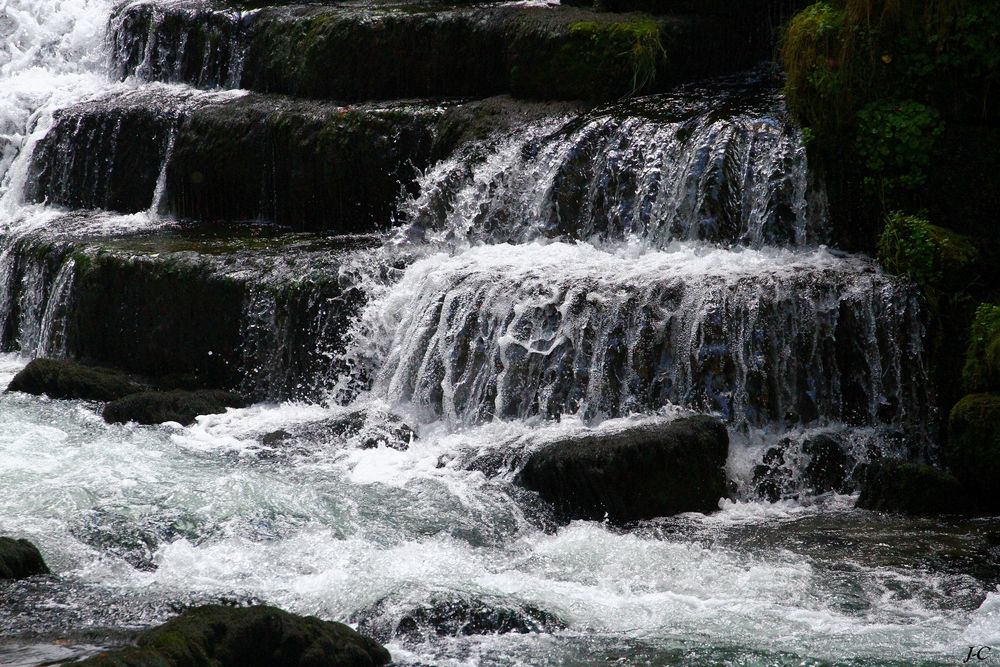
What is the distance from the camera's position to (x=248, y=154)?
577 inches

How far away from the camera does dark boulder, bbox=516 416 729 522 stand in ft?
29.2

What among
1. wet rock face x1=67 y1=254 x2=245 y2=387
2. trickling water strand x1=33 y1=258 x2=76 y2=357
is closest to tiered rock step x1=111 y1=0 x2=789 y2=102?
wet rock face x1=67 y1=254 x2=245 y2=387

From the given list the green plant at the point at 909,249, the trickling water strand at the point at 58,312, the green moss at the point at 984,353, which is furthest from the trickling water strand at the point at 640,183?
the trickling water strand at the point at 58,312

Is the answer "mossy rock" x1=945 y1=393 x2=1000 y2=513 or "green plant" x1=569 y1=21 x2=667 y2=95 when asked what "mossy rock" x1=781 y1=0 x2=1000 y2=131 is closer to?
"green plant" x1=569 y1=21 x2=667 y2=95

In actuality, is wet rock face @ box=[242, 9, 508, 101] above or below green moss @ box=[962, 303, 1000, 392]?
above

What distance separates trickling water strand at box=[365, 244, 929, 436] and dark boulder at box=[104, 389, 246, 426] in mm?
1637

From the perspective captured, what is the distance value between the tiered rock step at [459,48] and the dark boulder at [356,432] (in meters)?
4.44

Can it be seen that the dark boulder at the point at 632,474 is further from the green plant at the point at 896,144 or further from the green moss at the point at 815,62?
the green moss at the point at 815,62

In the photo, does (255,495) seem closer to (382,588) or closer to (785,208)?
(382,588)

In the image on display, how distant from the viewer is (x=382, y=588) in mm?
7438

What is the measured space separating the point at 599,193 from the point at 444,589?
5.44 metres

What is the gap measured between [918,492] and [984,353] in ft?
3.73

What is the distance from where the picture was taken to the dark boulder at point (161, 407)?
11086mm

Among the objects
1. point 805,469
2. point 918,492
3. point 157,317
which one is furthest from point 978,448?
point 157,317
